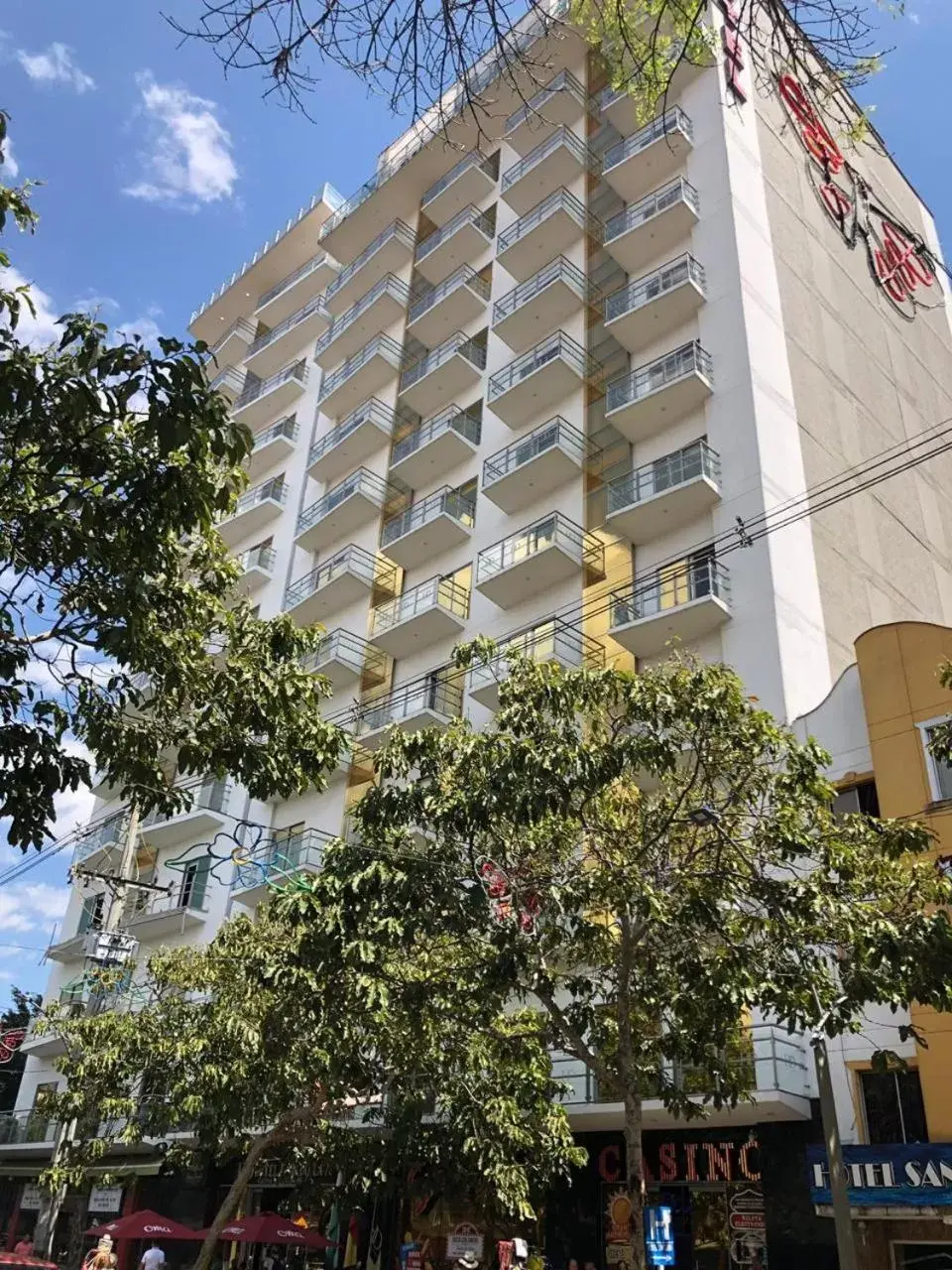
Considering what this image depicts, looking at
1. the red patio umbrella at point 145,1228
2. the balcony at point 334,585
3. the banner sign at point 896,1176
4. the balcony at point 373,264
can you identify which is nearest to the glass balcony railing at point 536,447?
the balcony at point 334,585

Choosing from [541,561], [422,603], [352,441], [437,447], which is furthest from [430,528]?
[352,441]

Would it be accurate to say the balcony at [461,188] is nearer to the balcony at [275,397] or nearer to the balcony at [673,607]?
the balcony at [275,397]

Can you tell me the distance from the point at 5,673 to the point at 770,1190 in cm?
1324

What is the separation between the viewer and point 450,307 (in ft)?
100.0

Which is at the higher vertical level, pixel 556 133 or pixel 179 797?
pixel 556 133

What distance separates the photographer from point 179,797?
32.9 feet

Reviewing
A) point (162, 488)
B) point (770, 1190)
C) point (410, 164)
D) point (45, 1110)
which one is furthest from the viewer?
point (410, 164)

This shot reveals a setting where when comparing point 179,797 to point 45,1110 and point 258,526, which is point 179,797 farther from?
point 258,526

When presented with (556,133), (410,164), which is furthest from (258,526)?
(556,133)

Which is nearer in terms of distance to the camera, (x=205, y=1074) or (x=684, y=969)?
(x=684, y=969)

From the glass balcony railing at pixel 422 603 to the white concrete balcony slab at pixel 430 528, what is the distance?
3.30ft

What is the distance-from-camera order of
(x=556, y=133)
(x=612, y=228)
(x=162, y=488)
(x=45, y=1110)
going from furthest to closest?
(x=556, y=133)
(x=612, y=228)
(x=45, y=1110)
(x=162, y=488)

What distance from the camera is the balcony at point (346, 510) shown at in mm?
30109

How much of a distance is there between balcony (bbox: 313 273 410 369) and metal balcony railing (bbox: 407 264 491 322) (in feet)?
4.22
